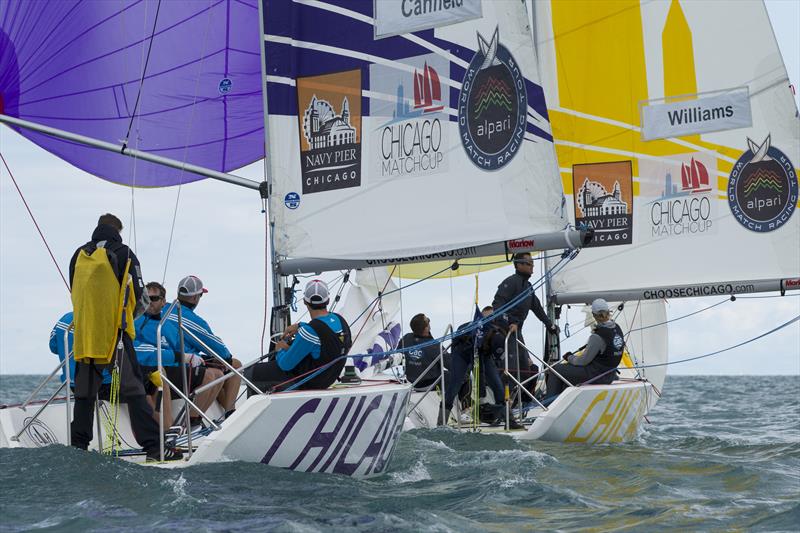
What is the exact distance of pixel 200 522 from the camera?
572cm

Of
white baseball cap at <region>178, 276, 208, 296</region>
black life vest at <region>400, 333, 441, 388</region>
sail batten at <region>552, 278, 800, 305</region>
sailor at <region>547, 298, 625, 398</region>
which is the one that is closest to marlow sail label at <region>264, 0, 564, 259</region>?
white baseball cap at <region>178, 276, 208, 296</region>

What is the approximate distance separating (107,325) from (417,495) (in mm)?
2242

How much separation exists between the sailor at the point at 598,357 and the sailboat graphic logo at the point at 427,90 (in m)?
3.11

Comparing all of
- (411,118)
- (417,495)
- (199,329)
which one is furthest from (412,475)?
(411,118)

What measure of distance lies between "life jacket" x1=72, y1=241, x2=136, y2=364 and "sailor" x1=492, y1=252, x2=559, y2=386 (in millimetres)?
3988

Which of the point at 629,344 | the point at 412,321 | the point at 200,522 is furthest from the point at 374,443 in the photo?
the point at 629,344

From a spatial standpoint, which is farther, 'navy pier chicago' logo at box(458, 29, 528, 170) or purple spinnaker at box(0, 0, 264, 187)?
purple spinnaker at box(0, 0, 264, 187)

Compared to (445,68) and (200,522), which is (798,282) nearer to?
(445,68)

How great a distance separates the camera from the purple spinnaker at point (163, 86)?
39.9 feet

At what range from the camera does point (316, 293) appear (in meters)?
7.57

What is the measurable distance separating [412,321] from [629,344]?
539cm

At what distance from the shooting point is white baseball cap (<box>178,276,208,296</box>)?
26.6 feet

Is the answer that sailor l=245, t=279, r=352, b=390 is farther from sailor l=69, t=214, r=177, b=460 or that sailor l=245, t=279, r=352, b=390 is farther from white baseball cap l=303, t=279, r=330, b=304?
sailor l=69, t=214, r=177, b=460

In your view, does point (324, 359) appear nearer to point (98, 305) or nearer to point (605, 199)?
point (98, 305)
